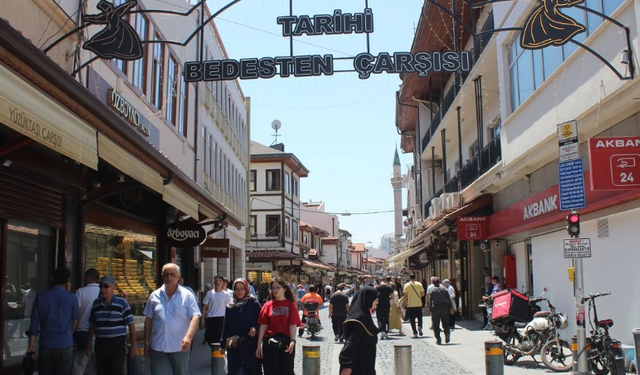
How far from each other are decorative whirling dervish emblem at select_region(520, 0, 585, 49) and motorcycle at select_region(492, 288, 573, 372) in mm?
4781

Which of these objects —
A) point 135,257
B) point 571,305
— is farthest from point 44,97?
point 571,305

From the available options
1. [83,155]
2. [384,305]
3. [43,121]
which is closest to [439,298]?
[384,305]

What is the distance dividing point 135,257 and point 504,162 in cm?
1006

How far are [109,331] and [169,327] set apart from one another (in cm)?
110

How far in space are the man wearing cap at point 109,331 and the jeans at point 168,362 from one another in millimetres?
727

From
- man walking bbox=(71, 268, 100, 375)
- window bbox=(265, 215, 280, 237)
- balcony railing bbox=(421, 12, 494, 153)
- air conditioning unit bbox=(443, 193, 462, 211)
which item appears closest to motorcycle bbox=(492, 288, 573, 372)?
balcony railing bbox=(421, 12, 494, 153)

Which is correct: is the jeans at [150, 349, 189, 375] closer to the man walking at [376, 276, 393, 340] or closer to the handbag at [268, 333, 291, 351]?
the handbag at [268, 333, 291, 351]

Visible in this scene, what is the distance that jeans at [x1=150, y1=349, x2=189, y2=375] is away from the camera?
284 inches

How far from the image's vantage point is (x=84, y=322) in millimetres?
8547

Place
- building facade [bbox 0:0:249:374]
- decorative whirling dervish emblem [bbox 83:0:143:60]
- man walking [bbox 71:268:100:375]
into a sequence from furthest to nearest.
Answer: decorative whirling dervish emblem [bbox 83:0:143:60], man walking [bbox 71:268:100:375], building facade [bbox 0:0:249:374]

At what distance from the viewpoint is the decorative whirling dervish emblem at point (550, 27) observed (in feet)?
34.4

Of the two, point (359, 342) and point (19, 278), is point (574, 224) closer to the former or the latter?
point (359, 342)

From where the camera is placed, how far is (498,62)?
18.2 m

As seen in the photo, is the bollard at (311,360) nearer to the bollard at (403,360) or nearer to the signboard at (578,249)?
the bollard at (403,360)
